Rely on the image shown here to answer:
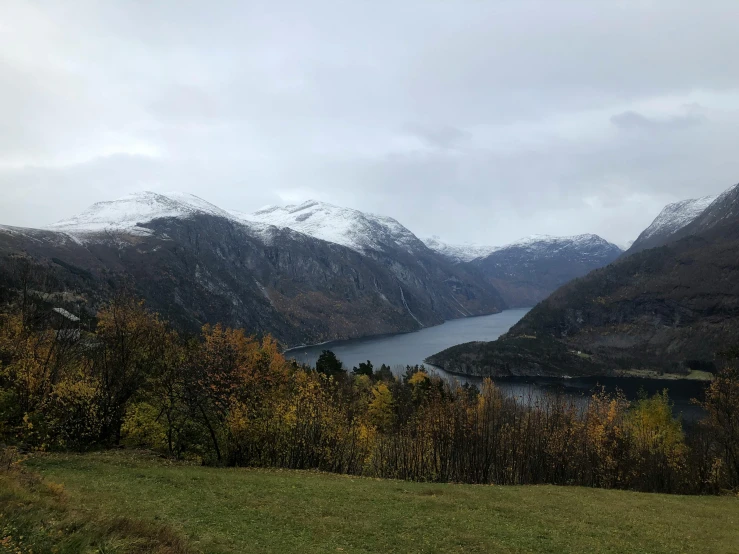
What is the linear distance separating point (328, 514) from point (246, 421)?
53.0 ft

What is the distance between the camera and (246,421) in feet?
121

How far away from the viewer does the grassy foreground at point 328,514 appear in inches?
673

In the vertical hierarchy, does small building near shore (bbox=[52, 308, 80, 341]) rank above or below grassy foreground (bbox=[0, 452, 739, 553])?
above

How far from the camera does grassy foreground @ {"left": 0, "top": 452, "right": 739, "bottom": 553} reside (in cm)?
1709

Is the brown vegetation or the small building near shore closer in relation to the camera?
the brown vegetation

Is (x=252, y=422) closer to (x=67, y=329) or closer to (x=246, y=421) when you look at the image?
(x=246, y=421)

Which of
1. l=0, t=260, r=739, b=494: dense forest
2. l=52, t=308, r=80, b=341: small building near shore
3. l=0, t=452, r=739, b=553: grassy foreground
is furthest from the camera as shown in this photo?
l=52, t=308, r=80, b=341: small building near shore

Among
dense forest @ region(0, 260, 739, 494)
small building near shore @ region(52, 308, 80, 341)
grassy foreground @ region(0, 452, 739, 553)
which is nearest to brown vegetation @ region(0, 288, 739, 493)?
dense forest @ region(0, 260, 739, 494)

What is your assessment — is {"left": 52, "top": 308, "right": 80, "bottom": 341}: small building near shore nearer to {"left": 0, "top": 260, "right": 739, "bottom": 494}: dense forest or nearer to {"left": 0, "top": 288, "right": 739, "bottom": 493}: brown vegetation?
{"left": 0, "top": 260, "right": 739, "bottom": 494}: dense forest

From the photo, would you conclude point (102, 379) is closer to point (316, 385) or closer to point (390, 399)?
point (316, 385)

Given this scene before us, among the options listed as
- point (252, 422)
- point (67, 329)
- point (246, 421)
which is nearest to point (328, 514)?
point (246, 421)

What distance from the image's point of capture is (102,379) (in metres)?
38.2

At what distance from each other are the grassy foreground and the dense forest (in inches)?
197

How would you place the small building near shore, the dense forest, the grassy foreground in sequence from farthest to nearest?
the small building near shore → the dense forest → the grassy foreground
